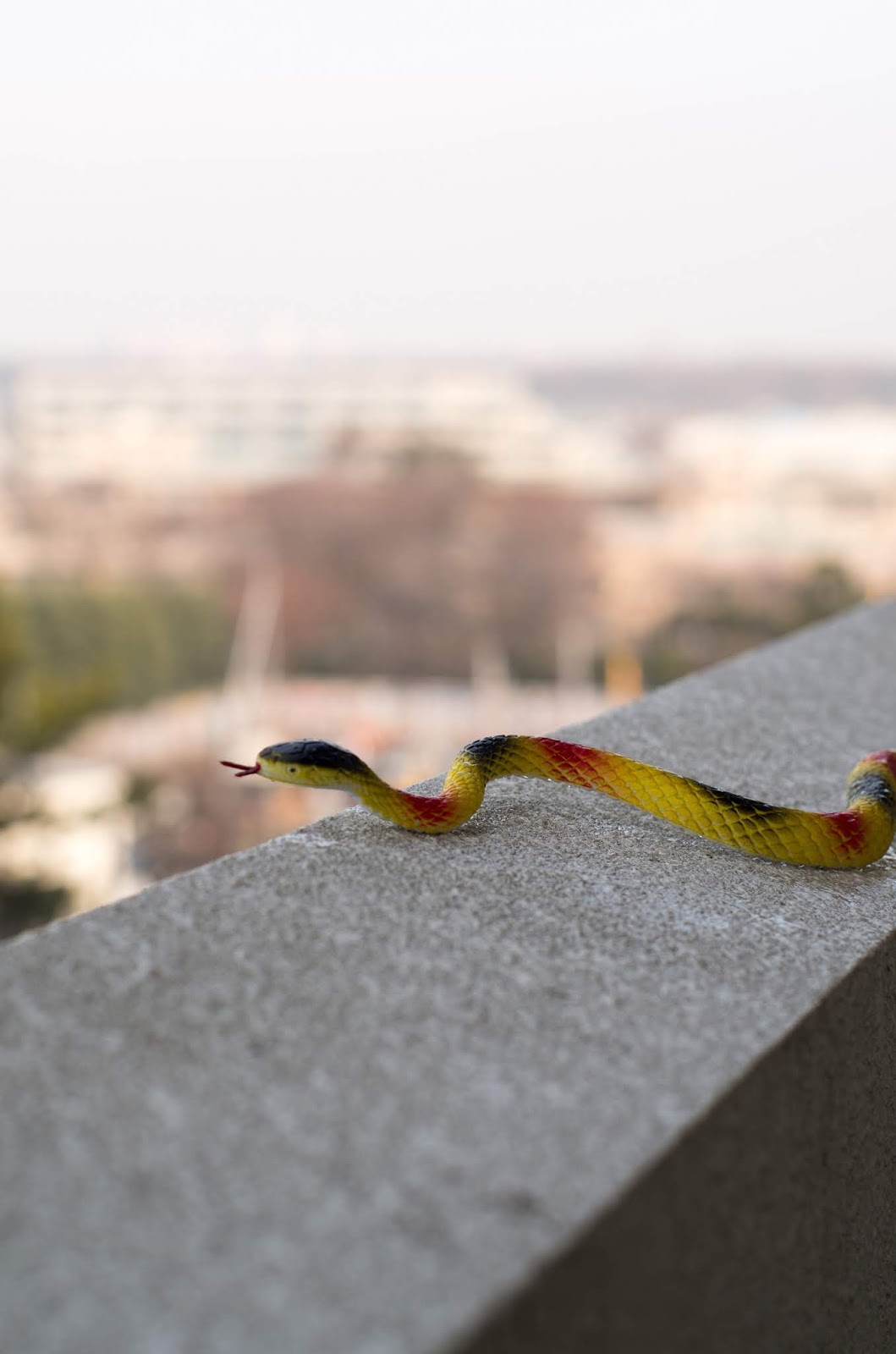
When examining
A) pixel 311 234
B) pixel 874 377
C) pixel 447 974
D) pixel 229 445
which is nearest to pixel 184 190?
pixel 311 234

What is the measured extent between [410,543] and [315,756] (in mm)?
21661

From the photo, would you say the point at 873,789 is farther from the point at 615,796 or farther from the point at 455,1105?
the point at 455,1105

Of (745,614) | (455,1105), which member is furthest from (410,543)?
(455,1105)

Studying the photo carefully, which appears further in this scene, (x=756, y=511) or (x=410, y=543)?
(x=410, y=543)

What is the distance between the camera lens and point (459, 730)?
63.1 feet

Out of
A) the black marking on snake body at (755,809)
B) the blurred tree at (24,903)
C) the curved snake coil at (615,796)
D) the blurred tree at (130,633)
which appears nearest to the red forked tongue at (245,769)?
the curved snake coil at (615,796)

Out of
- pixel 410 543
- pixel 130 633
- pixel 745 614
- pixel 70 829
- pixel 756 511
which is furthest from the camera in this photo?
pixel 410 543

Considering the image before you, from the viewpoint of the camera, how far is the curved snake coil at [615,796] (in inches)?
32.6

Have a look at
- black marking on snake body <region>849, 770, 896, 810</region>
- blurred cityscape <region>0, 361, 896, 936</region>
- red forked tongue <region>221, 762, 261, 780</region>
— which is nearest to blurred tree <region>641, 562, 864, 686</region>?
blurred cityscape <region>0, 361, 896, 936</region>

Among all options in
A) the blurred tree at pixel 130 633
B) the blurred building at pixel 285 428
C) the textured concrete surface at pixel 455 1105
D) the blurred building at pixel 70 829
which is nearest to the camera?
the textured concrete surface at pixel 455 1105

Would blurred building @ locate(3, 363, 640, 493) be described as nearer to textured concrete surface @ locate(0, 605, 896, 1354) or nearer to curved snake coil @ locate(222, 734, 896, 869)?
curved snake coil @ locate(222, 734, 896, 869)

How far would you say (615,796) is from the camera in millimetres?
946

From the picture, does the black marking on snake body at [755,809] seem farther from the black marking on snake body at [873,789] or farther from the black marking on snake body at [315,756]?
the black marking on snake body at [315,756]

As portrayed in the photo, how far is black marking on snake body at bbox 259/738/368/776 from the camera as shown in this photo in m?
0.82
